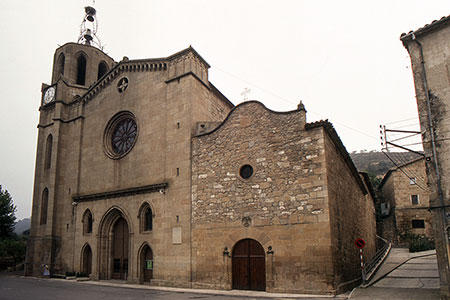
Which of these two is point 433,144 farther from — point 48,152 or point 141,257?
point 48,152

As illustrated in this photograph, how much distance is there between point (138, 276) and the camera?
18.0 metres

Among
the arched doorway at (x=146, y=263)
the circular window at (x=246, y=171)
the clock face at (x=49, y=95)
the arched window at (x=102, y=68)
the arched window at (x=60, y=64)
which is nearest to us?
the circular window at (x=246, y=171)

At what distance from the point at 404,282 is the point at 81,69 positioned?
26.9m

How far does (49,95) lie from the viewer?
27016mm

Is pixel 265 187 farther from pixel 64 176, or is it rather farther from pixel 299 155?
pixel 64 176

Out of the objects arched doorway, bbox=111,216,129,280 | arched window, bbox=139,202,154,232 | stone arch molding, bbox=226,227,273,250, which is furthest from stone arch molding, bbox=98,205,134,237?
stone arch molding, bbox=226,227,273,250

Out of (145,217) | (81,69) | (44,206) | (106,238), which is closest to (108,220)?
(106,238)

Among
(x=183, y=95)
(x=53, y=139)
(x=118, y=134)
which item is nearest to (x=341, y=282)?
(x=183, y=95)

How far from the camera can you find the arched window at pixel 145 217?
18.8m

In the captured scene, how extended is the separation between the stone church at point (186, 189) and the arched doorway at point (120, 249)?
0.19 ft

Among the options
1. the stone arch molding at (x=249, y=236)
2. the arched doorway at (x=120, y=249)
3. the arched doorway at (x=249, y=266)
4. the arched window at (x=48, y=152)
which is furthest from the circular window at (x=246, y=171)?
the arched window at (x=48, y=152)

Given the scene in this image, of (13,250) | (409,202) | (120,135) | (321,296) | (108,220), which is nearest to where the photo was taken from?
(321,296)

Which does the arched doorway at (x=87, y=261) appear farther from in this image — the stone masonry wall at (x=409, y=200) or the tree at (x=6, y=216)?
the stone masonry wall at (x=409, y=200)

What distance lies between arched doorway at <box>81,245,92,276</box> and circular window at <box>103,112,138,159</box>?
5839 mm
